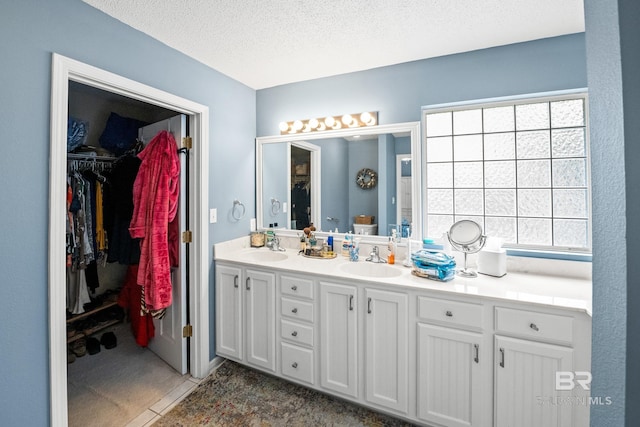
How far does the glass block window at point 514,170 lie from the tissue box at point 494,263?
241 mm

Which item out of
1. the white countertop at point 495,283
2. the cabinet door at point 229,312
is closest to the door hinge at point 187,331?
the cabinet door at point 229,312

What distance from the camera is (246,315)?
224 centimetres

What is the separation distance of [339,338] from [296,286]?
44cm

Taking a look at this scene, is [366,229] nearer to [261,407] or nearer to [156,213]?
[261,407]

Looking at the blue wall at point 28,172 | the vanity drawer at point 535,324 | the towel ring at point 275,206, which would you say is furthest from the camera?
the towel ring at point 275,206

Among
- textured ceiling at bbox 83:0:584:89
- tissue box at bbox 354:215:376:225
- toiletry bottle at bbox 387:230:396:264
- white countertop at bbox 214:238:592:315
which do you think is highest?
textured ceiling at bbox 83:0:584:89

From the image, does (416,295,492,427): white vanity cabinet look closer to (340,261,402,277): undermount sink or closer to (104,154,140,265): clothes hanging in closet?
(340,261,402,277): undermount sink

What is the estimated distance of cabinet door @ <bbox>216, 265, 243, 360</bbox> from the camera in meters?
2.27

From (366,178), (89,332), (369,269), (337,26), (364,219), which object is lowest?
(89,332)

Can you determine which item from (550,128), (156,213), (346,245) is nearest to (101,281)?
(156,213)

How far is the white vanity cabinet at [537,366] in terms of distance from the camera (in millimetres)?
1379

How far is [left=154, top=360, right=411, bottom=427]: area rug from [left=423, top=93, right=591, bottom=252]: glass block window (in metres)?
1.39

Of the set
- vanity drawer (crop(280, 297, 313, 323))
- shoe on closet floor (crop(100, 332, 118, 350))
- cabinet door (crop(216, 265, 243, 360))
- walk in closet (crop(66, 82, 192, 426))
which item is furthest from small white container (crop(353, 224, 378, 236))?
shoe on closet floor (crop(100, 332, 118, 350))

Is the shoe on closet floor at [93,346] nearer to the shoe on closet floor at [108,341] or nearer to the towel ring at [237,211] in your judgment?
the shoe on closet floor at [108,341]
